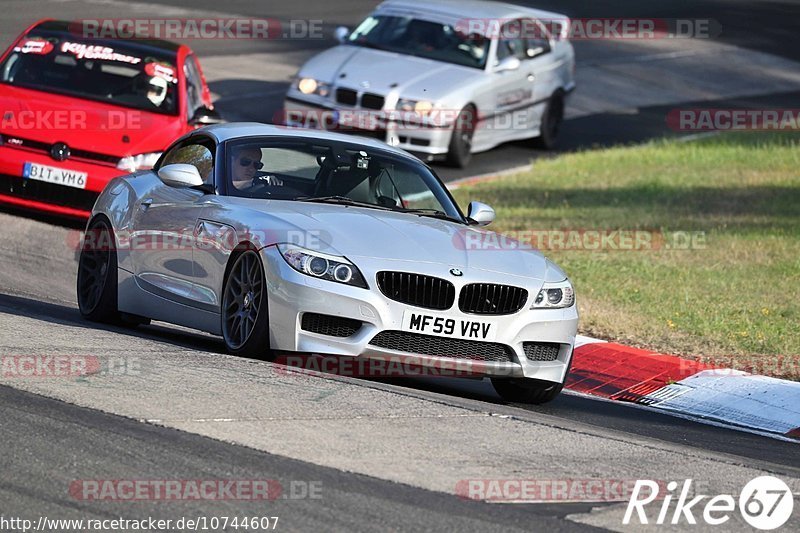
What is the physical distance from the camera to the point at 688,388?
1045cm

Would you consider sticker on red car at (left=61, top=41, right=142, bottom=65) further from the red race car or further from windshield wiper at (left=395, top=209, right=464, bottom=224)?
windshield wiper at (left=395, top=209, right=464, bottom=224)

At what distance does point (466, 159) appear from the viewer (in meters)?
19.5

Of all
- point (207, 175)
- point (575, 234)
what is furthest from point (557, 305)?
point (575, 234)

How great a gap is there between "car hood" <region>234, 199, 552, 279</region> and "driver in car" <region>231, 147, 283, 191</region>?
351 millimetres

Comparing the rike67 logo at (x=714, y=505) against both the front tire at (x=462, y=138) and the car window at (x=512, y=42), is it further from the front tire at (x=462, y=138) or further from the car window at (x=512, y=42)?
the car window at (x=512, y=42)

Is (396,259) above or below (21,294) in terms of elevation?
above

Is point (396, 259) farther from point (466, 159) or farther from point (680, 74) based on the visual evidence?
point (680, 74)

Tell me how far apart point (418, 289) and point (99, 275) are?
3031 millimetres

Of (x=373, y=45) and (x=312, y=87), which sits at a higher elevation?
(x=373, y=45)

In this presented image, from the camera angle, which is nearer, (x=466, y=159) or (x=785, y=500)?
(x=785, y=500)

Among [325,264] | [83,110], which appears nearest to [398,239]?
[325,264]

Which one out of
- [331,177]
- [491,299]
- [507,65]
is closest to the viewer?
[491,299]

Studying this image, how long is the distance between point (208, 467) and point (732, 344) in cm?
637

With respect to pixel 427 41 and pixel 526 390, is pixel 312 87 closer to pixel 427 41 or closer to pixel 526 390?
pixel 427 41
